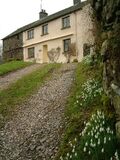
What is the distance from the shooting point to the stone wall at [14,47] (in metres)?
49.1

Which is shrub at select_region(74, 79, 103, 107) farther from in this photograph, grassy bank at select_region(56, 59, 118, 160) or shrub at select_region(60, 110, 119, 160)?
shrub at select_region(60, 110, 119, 160)

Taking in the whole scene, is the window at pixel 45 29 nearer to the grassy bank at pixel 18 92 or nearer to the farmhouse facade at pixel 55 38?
the farmhouse facade at pixel 55 38

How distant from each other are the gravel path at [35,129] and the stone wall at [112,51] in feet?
6.23

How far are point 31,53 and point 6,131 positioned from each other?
35740 mm

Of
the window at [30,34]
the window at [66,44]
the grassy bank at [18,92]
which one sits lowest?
the grassy bank at [18,92]

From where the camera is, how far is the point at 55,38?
132ft

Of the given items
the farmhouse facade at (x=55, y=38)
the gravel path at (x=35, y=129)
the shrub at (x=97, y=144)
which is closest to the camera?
the shrub at (x=97, y=144)

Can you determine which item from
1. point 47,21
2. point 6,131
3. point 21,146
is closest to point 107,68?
point 21,146

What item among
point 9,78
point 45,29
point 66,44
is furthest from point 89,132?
point 45,29

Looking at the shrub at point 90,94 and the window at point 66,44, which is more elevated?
the window at point 66,44

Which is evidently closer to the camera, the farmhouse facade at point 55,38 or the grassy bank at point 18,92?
the grassy bank at point 18,92

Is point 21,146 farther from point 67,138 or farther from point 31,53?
point 31,53

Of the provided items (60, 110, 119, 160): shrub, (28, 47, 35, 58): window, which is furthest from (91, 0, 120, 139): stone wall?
(28, 47, 35, 58): window

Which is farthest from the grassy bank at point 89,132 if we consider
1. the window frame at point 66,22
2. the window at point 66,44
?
the window frame at point 66,22
